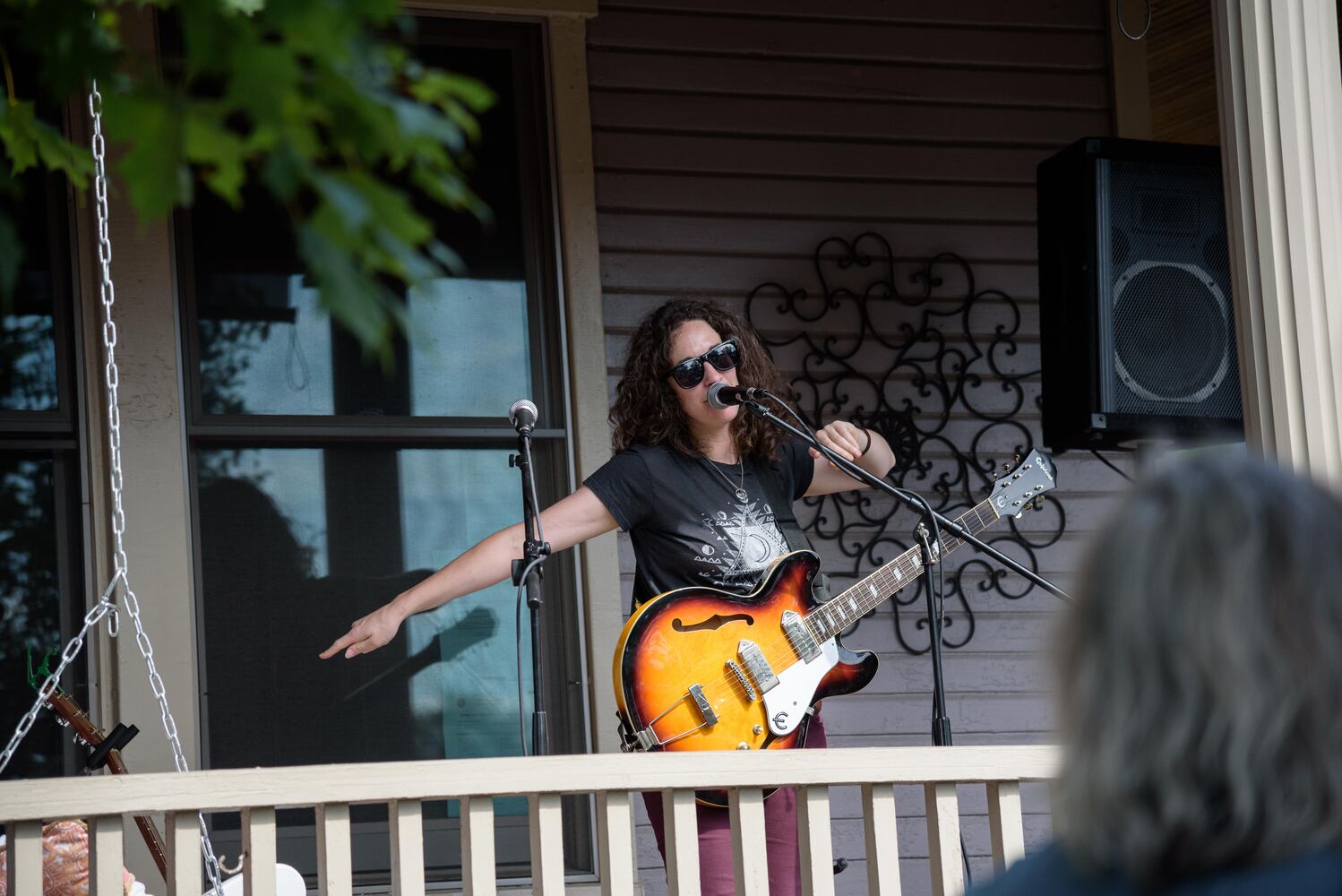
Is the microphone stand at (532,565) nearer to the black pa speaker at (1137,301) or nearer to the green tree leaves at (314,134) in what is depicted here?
the black pa speaker at (1137,301)

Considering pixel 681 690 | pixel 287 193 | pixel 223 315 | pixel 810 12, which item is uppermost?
pixel 810 12

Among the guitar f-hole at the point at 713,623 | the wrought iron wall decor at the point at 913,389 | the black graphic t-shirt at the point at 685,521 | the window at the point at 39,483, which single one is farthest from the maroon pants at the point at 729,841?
the window at the point at 39,483

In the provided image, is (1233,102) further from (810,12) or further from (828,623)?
(810,12)

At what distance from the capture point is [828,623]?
3094 millimetres

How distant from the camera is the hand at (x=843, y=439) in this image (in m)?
3.13

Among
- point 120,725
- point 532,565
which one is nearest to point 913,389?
point 532,565

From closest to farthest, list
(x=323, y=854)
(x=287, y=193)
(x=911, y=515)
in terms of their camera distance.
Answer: (x=287, y=193), (x=323, y=854), (x=911, y=515)

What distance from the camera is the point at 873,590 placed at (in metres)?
3.26

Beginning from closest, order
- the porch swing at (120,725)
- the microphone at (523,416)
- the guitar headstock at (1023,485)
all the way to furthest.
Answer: the porch swing at (120,725), the microphone at (523,416), the guitar headstock at (1023,485)

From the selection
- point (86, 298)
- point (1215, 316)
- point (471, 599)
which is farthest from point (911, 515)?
point (86, 298)

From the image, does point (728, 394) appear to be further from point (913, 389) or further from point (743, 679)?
point (913, 389)

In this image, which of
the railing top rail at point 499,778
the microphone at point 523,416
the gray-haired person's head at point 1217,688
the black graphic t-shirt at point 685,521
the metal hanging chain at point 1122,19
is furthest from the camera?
the metal hanging chain at point 1122,19

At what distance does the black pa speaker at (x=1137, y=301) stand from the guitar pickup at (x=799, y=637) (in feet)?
3.65

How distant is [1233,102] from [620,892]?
77.3 inches
